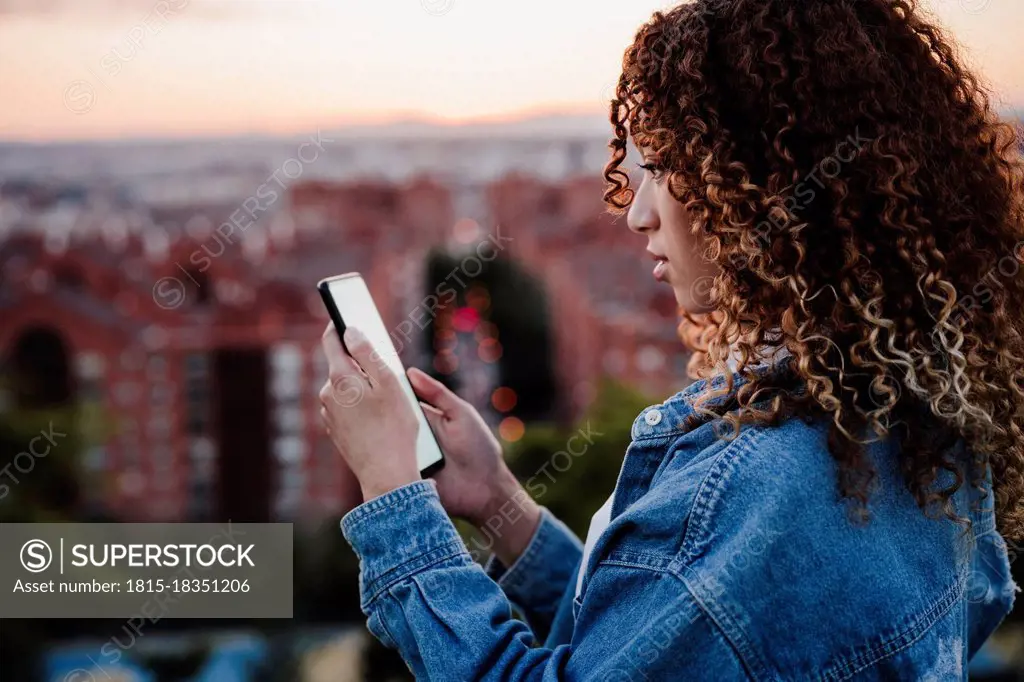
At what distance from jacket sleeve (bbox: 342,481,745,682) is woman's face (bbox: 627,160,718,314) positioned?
0.22 meters

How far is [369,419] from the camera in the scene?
0.77 metres

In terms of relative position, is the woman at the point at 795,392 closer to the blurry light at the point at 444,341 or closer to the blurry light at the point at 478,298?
the blurry light at the point at 444,341

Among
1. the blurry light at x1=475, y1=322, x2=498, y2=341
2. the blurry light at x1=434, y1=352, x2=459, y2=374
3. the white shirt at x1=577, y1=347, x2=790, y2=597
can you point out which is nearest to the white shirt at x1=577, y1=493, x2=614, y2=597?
the white shirt at x1=577, y1=347, x2=790, y2=597

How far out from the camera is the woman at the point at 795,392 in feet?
1.97

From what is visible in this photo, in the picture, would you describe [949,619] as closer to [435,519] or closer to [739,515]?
[739,515]

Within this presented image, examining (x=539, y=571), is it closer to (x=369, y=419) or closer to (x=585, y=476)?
(x=369, y=419)

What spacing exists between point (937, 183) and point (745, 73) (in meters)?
0.16

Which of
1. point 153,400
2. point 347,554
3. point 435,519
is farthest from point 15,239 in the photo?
point 435,519

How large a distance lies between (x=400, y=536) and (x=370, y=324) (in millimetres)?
299

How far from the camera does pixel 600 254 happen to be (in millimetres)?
11320

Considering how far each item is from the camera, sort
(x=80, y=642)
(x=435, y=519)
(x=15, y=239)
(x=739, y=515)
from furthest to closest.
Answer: (x=15, y=239)
(x=80, y=642)
(x=435, y=519)
(x=739, y=515)

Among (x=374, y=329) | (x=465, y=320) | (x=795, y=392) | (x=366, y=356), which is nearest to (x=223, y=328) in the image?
(x=465, y=320)

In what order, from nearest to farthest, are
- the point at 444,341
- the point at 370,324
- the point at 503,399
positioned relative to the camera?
the point at 370,324
the point at 444,341
the point at 503,399

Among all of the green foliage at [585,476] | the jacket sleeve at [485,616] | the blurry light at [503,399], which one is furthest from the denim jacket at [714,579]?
the blurry light at [503,399]
